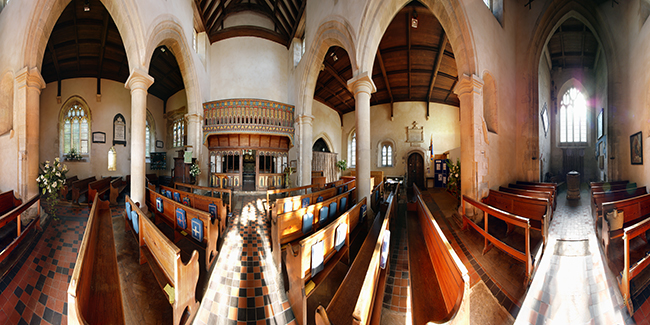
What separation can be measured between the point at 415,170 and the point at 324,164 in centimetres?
589

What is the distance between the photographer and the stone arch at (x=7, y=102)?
15.5 ft

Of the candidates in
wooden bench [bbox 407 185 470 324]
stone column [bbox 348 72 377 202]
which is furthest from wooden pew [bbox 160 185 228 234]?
wooden bench [bbox 407 185 470 324]

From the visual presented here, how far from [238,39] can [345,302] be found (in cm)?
1173

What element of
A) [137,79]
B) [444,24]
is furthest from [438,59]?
[137,79]

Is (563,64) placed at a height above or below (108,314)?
above

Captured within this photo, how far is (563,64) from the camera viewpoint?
11.8 metres

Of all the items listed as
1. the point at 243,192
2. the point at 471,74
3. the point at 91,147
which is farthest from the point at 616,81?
the point at 91,147

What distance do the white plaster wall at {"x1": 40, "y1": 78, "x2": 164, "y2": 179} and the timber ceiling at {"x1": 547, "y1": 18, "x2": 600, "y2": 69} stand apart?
2209 centimetres

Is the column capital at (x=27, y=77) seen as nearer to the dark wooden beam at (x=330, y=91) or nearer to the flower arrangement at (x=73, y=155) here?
the flower arrangement at (x=73, y=155)

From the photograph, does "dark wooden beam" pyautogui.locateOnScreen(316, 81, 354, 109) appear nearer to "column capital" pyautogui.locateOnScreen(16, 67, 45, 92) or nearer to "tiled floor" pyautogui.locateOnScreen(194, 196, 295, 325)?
"column capital" pyautogui.locateOnScreen(16, 67, 45, 92)

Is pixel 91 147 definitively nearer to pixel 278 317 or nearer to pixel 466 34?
pixel 278 317

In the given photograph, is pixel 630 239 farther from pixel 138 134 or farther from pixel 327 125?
pixel 327 125

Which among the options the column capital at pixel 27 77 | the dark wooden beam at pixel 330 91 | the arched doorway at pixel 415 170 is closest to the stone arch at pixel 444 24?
the dark wooden beam at pixel 330 91

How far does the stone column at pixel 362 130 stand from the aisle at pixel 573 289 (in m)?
3.10
